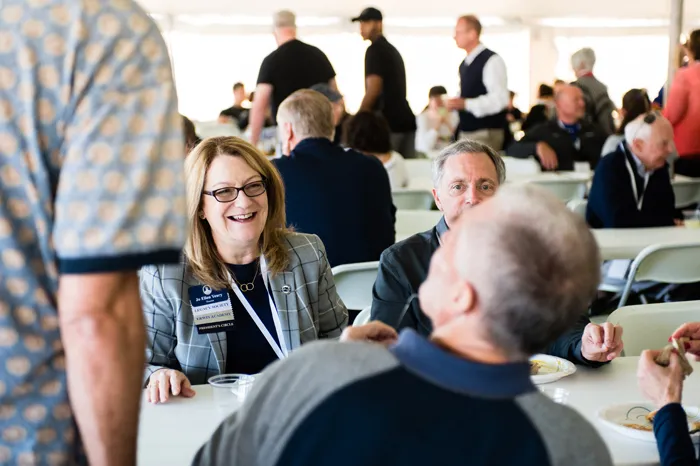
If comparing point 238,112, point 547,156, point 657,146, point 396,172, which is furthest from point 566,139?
point 238,112

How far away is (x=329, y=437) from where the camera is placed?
112cm

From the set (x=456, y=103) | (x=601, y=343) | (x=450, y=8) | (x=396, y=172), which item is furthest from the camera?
(x=450, y=8)

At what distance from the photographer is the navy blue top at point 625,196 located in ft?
15.3

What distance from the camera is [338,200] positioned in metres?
3.89

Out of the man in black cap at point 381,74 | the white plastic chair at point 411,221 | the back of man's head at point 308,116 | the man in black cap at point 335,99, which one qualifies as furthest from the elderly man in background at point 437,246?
the man in black cap at point 381,74

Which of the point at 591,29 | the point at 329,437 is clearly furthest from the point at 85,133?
the point at 591,29

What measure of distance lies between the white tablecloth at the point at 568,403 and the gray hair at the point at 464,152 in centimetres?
71

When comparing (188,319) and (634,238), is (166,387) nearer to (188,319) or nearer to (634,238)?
(188,319)

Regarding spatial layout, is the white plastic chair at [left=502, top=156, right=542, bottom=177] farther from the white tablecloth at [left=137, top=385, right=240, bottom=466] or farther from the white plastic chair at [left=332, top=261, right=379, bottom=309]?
the white tablecloth at [left=137, top=385, right=240, bottom=466]

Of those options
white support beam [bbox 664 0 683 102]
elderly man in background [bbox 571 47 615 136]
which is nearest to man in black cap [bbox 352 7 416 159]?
elderly man in background [bbox 571 47 615 136]

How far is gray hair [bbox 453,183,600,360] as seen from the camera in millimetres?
1151

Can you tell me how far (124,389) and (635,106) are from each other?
20.2ft

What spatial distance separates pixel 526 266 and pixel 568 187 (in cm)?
502

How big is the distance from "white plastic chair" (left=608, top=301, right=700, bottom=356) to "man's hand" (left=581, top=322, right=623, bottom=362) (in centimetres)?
36
